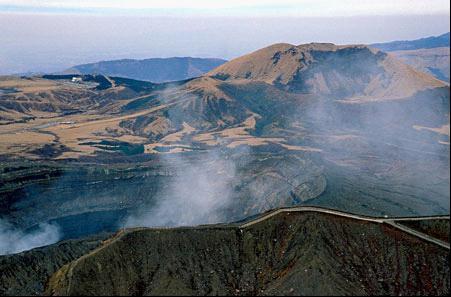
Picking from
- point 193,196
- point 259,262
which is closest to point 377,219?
point 259,262

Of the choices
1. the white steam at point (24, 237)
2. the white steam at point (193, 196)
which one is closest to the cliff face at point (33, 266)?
the white steam at point (24, 237)

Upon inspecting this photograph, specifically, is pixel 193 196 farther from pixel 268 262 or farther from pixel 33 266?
pixel 268 262

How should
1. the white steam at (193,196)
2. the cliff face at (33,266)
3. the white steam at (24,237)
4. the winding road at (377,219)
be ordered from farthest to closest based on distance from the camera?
the white steam at (193,196) < the white steam at (24,237) < the cliff face at (33,266) < the winding road at (377,219)

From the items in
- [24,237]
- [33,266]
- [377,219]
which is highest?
[377,219]

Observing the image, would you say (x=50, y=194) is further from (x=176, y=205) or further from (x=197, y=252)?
(x=197, y=252)

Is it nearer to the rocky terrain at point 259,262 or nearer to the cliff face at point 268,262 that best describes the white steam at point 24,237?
the rocky terrain at point 259,262

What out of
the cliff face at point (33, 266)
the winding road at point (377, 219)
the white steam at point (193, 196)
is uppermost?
the winding road at point (377, 219)

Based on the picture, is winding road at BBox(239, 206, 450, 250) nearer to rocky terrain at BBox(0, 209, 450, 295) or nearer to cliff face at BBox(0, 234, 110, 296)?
A: rocky terrain at BBox(0, 209, 450, 295)

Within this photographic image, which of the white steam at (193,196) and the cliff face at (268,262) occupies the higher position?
the cliff face at (268,262)
